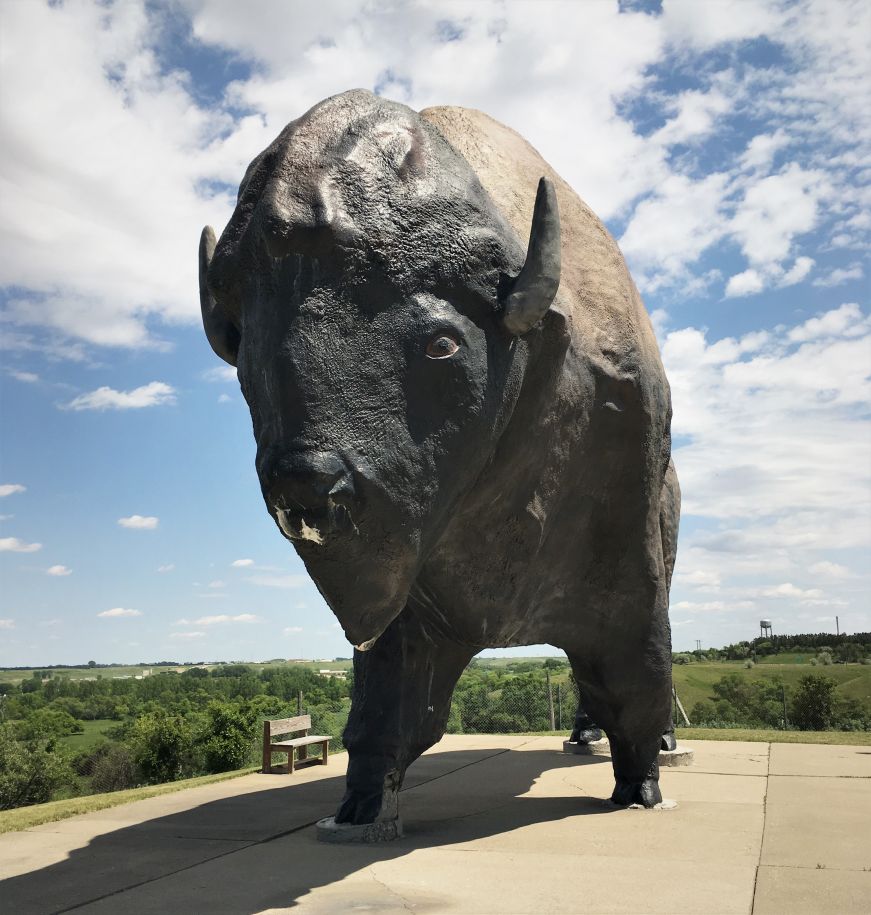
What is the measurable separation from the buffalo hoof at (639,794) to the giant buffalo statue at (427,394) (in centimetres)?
127

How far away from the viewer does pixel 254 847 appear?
491 centimetres

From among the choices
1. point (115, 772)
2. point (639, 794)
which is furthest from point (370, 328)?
point (115, 772)

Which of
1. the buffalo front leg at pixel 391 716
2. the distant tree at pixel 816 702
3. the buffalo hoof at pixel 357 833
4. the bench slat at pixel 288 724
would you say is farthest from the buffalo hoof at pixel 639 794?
the distant tree at pixel 816 702

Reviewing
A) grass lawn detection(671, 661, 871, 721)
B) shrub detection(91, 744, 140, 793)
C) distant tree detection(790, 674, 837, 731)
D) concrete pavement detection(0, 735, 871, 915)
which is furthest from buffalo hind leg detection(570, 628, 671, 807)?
shrub detection(91, 744, 140, 793)

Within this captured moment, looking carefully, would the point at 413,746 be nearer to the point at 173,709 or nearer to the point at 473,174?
the point at 473,174

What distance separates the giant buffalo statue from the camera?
346 centimetres

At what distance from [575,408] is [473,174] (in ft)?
4.43

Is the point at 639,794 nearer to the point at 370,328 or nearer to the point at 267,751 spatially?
the point at 267,751

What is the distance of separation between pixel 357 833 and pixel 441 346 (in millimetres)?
2895

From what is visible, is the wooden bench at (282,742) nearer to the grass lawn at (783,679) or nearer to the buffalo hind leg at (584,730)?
the buffalo hind leg at (584,730)

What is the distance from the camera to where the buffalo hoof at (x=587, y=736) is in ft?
30.2

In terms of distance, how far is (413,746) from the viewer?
17.8 feet

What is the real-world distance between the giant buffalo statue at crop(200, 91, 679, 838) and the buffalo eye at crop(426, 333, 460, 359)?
1 cm

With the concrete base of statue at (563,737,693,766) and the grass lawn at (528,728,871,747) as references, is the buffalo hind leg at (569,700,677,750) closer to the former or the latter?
Answer: the concrete base of statue at (563,737,693,766)
